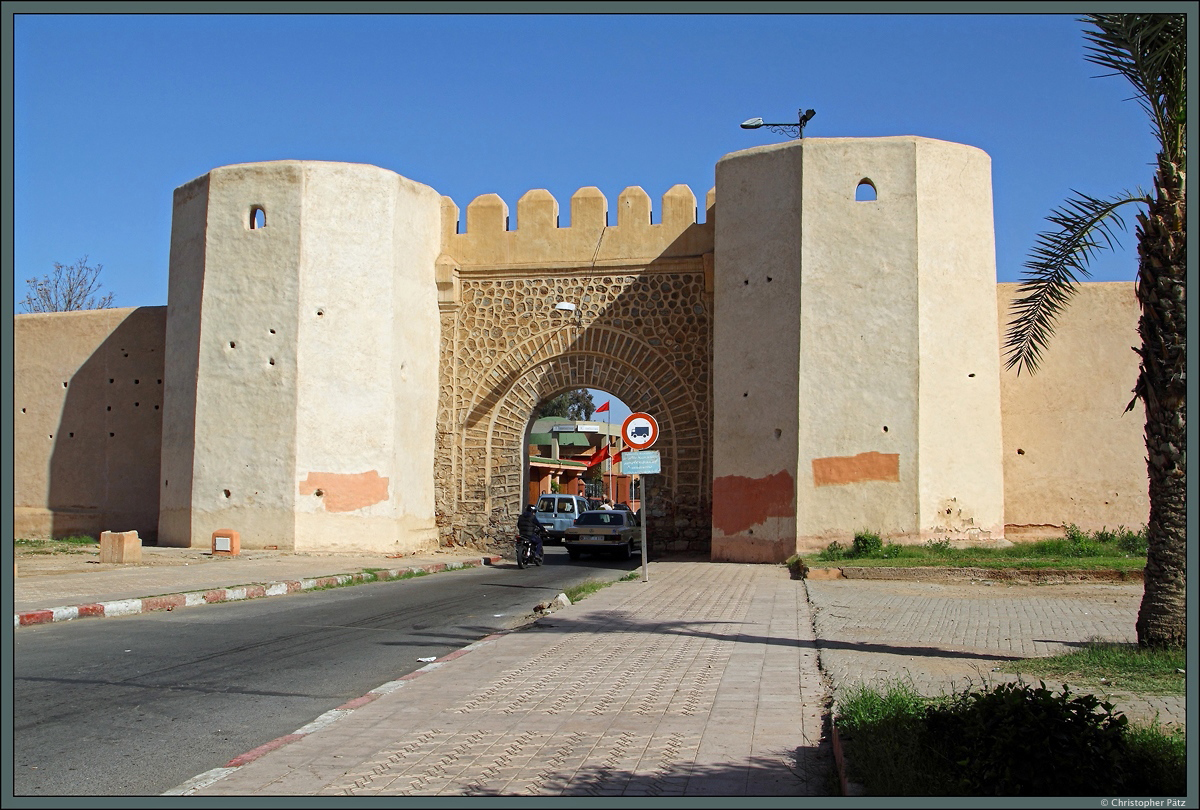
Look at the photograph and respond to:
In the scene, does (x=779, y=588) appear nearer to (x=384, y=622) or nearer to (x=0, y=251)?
(x=384, y=622)

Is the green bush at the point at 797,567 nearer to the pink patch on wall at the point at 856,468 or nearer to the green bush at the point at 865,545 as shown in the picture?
the green bush at the point at 865,545

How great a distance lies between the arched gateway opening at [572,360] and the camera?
65.4 feet

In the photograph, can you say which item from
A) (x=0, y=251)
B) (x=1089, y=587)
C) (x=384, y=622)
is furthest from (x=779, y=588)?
(x=0, y=251)

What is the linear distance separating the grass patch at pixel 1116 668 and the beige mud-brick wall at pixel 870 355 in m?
9.38

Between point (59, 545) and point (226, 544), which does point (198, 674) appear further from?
point (59, 545)

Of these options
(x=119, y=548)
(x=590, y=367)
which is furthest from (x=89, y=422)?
(x=590, y=367)

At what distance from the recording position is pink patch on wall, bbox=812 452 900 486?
1617 centimetres

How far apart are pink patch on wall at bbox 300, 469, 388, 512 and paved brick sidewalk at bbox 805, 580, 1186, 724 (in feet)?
29.8

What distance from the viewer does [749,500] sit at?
17328 millimetres

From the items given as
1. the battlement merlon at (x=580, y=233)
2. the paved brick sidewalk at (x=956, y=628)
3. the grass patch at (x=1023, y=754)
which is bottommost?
the paved brick sidewalk at (x=956, y=628)

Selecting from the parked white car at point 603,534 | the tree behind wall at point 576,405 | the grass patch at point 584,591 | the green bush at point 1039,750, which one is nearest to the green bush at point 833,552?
the grass patch at point 584,591

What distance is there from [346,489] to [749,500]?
7.46 m

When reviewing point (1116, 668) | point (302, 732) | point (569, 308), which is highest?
point (569, 308)

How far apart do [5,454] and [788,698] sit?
14.4 ft
